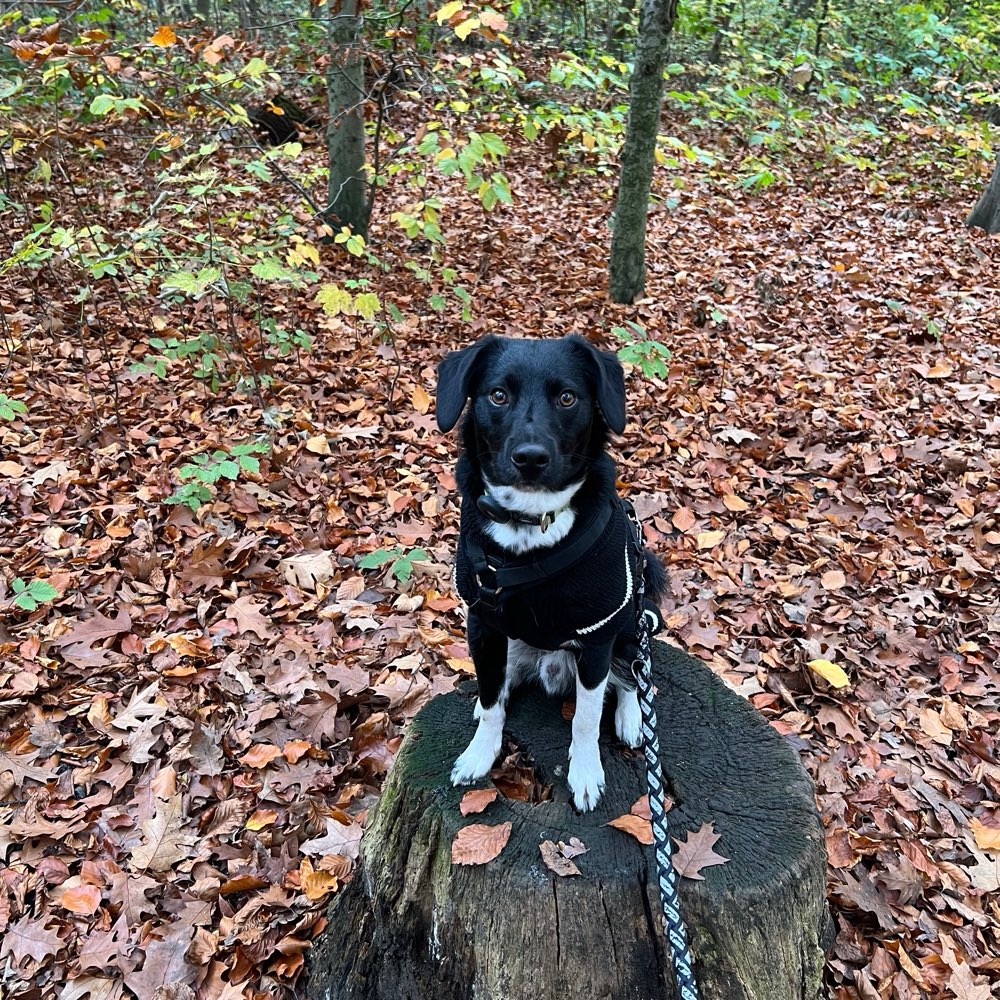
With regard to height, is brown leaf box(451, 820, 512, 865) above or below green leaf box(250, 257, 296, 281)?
below

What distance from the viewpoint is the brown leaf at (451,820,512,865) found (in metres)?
2.27

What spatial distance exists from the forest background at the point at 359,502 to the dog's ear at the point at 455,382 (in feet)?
4.85

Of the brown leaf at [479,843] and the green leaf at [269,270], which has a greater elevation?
the green leaf at [269,270]

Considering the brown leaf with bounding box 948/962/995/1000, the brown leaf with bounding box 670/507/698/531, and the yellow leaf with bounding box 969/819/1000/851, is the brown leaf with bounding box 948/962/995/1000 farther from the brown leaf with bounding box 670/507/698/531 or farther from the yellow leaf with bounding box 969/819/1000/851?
the brown leaf with bounding box 670/507/698/531

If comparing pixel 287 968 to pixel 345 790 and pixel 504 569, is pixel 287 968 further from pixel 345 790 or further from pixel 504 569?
pixel 504 569

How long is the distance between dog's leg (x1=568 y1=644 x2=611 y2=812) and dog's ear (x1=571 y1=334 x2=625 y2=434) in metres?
0.82

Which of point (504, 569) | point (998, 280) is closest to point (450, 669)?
point (504, 569)

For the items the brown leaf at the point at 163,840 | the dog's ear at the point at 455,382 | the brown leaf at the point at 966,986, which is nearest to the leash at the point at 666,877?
the dog's ear at the point at 455,382

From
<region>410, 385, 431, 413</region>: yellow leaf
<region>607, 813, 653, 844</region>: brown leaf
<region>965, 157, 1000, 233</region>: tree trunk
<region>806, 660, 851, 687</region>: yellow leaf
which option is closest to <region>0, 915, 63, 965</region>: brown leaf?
<region>607, 813, 653, 844</region>: brown leaf

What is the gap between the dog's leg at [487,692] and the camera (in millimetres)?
2643

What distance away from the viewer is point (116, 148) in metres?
10.5

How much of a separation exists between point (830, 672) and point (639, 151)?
5.72m

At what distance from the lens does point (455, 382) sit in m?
2.68

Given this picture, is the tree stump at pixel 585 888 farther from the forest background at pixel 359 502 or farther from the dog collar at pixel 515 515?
the dog collar at pixel 515 515
